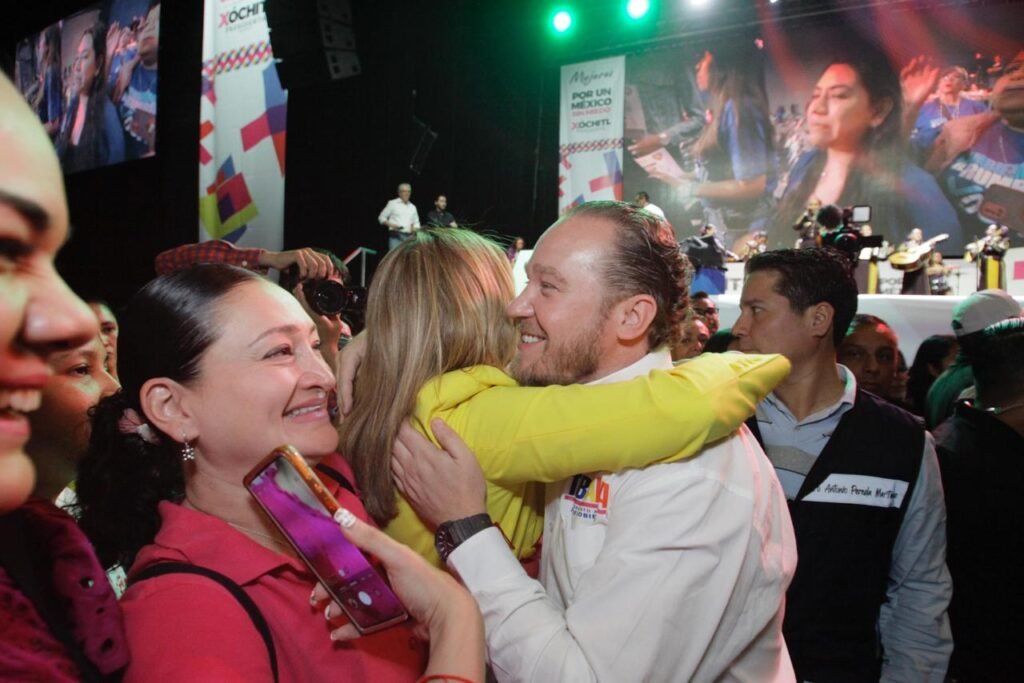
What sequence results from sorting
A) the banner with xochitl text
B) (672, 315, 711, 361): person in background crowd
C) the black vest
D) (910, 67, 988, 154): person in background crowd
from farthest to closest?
(910, 67, 988, 154): person in background crowd < the banner with xochitl text < (672, 315, 711, 361): person in background crowd < the black vest

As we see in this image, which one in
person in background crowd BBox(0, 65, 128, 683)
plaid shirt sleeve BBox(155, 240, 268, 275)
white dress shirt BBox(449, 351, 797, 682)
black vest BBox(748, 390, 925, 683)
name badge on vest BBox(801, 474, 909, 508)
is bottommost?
black vest BBox(748, 390, 925, 683)

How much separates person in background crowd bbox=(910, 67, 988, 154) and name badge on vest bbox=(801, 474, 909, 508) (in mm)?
9697

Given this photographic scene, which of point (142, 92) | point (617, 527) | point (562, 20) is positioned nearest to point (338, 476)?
point (617, 527)

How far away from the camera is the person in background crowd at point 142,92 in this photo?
6801mm

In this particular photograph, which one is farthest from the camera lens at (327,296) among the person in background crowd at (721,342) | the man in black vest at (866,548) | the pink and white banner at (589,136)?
the pink and white banner at (589,136)

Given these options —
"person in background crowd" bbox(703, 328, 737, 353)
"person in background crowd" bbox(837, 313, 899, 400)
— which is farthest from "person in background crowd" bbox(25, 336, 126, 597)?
"person in background crowd" bbox(837, 313, 899, 400)

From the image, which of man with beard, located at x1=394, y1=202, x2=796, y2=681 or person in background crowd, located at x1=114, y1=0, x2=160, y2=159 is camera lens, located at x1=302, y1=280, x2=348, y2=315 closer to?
man with beard, located at x1=394, y1=202, x2=796, y2=681

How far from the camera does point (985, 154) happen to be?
9.34 metres

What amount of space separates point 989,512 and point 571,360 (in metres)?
1.48

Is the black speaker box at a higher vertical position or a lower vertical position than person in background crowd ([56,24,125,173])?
higher

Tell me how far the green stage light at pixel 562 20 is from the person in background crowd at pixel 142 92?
542cm

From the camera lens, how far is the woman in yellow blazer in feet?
3.74

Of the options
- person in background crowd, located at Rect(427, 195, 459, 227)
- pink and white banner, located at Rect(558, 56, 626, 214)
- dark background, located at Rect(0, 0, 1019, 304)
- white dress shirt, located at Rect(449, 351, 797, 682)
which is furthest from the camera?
pink and white banner, located at Rect(558, 56, 626, 214)

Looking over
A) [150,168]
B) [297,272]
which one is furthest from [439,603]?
[150,168]
